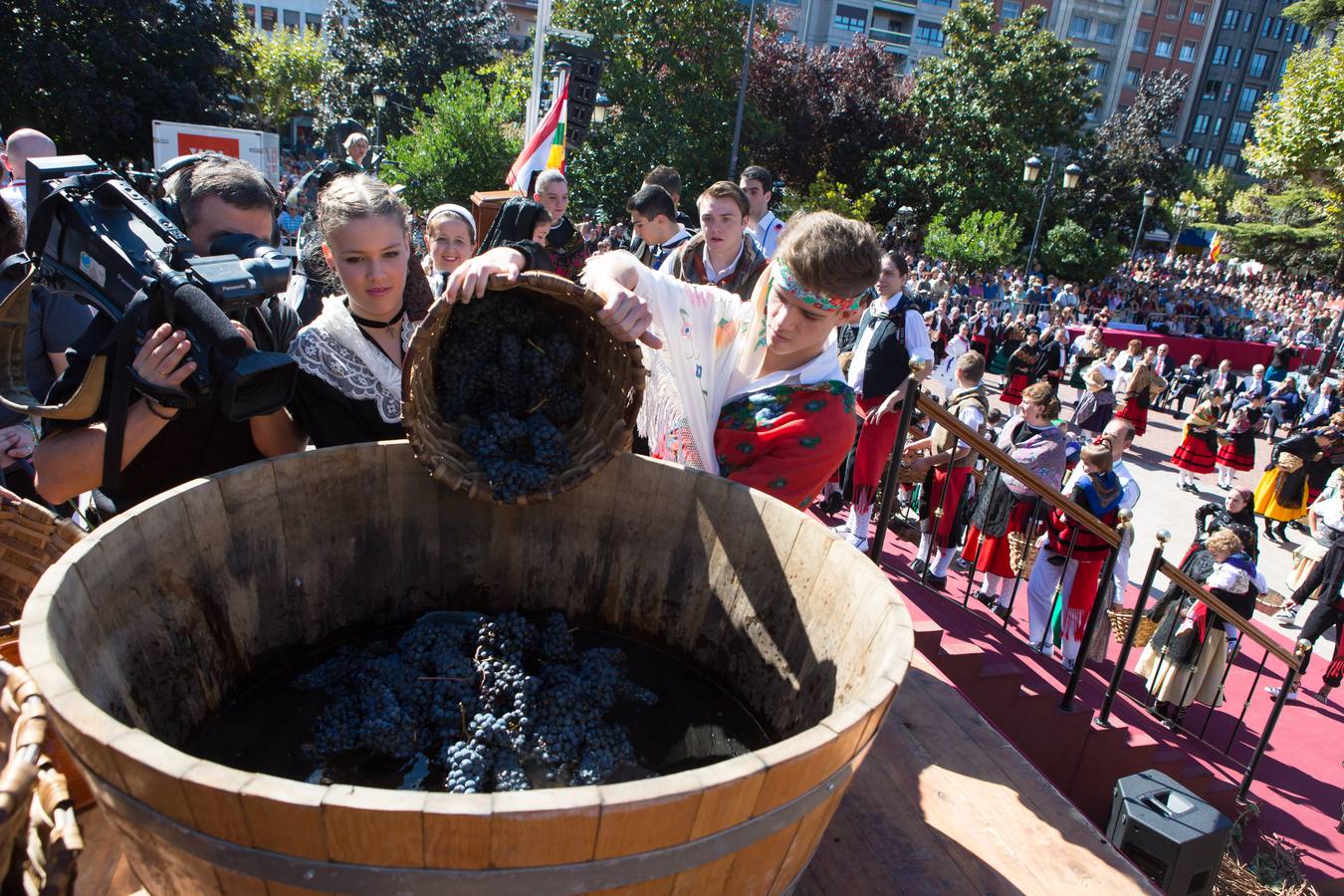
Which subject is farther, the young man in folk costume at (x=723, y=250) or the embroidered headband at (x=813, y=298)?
the young man in folk costume at (x=723, y=250)

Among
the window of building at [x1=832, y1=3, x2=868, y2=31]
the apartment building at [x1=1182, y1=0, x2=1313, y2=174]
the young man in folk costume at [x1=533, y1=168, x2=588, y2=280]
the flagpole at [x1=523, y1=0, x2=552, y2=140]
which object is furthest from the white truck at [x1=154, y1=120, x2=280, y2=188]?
the apartment building at [x1=1182, y1=0, x2=1313, y2=174]

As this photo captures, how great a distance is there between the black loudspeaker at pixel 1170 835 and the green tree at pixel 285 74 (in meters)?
38.0

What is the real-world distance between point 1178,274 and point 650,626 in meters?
38.8

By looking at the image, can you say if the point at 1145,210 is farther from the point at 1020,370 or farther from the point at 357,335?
the point at 357,335

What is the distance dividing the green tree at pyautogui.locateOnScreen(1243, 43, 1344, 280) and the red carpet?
16900 mm

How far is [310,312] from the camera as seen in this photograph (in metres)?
3.48

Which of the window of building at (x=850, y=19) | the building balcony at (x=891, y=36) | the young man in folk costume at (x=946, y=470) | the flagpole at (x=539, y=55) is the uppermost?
the window of building at (x=850, y=19)

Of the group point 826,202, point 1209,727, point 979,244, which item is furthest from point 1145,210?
point 1209,727

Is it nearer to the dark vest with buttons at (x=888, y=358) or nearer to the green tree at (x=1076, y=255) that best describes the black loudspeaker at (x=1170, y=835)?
the dark vest with buttons at (x=888, y=358)

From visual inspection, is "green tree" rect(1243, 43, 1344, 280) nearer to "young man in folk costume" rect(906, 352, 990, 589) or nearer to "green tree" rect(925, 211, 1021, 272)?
"green tree" rect(925, 211, 1021, 272)

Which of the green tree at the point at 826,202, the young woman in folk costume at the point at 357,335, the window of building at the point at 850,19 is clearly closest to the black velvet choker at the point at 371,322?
→ the young woman in folk costume at the point at 357,335

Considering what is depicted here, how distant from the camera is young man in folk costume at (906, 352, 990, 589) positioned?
5.95 metres

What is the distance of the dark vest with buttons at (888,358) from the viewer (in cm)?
575

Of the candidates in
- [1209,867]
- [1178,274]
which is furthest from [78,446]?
[1178,274]
